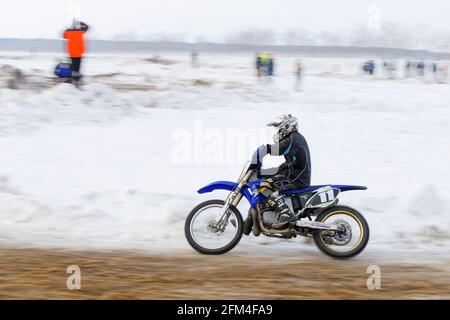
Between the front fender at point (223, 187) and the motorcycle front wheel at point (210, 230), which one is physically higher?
the front fender at point (223, 187)

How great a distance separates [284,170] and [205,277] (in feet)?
6.13

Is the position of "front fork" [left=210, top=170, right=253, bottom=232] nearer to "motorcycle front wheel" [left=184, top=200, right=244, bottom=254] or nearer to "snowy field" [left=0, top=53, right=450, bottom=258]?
"motorcycle front wheel" [left=184, top=200, right=244, bottom=254]

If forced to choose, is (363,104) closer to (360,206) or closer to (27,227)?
(360,206)

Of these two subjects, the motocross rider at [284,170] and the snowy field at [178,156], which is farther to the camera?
the snowy field at [178,156]

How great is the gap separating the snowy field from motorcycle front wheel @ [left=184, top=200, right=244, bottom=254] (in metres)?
0.53

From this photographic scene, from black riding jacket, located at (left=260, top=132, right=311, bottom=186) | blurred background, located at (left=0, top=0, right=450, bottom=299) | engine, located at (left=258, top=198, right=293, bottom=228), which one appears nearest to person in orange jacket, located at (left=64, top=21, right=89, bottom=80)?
blurred background, located at (left=0, top=0, right=450, bottom=299)

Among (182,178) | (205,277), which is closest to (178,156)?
(182,178)

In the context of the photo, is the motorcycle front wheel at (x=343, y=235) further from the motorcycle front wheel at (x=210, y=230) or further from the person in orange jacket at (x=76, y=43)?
the person in orange jacket at (x=76, y=43)

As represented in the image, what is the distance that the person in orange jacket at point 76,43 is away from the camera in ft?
61.8

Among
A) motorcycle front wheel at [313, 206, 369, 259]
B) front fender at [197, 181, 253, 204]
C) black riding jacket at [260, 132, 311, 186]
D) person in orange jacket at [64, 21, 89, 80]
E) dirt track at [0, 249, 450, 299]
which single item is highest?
person in orange jacket at [64, 21, 89, 80]

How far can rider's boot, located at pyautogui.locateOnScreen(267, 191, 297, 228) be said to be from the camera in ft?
26.4

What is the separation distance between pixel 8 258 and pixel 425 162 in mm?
10905

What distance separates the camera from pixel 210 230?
8.11 m

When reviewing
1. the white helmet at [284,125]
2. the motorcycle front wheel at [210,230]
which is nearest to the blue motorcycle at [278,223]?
the motorcycle front wheel at [210,230]
